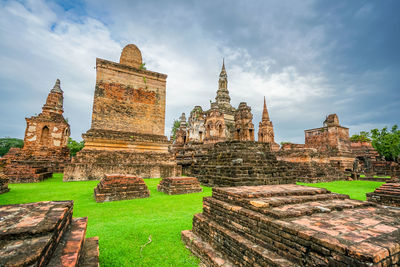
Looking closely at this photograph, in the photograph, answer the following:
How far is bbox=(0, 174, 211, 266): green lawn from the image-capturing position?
269 centimetres

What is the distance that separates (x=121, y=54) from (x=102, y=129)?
5.73m

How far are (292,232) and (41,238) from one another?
232cm

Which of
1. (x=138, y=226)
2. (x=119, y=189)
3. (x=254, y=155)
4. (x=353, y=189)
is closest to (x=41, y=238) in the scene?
(x=138, y=226)

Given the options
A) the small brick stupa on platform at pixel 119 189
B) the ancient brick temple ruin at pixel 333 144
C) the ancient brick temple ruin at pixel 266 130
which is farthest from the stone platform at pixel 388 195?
the ancient brick temple ruin at pixel 266 130

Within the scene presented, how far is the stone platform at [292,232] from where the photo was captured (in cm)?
164

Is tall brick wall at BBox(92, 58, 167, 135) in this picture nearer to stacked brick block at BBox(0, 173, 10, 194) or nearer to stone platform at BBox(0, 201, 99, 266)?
stacked brick block at BBox(0, 173, 10, 194)

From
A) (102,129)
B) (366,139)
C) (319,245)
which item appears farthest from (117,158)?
(366,139)

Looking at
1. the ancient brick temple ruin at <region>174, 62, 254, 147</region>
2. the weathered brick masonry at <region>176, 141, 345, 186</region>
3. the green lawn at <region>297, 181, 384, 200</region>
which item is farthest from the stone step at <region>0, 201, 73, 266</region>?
the ancient brick temple ruin at <region>174, 62, 254, 147</region>

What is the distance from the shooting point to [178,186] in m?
7.05

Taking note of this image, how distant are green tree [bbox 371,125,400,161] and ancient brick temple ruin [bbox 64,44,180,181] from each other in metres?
22.6

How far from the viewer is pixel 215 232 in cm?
290

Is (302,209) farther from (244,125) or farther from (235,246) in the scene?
(244,125)

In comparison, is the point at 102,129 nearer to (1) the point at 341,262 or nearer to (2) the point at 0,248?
(2) the point at 0,248

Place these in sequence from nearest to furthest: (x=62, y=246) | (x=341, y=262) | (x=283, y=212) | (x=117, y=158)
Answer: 1. (x=341, y=262)
2. (x=62, y=246)
3. (x=283, y=212)
4. (x=117, y=158)
